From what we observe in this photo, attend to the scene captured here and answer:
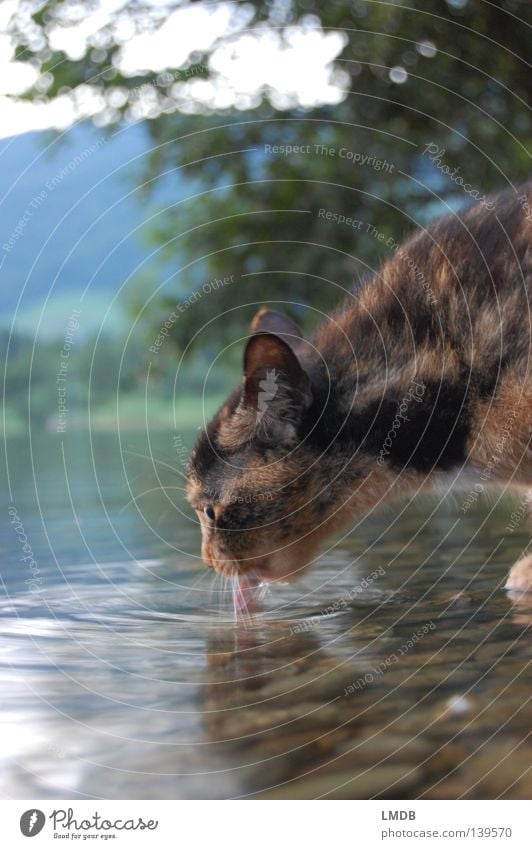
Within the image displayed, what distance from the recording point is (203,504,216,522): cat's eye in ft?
15.7

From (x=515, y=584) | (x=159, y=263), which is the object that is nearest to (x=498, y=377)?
(x=515, y=584)

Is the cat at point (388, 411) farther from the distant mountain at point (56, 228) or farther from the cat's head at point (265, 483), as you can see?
the distant mountain at point (56, 228)

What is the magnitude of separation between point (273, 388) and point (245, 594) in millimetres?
1110

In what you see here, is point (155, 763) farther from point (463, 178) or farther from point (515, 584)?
point (463, 178)

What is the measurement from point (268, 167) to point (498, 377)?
6.51 meters

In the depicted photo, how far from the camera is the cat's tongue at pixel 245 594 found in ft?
15.6

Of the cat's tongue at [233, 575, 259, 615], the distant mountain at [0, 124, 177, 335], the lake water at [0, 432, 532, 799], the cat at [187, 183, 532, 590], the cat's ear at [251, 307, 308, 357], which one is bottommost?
the lake water at [0, 432, 532, 799]

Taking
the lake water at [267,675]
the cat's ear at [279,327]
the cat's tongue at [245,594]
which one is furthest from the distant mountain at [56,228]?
the cat's tongue at [245,594]

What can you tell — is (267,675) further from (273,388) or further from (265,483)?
(273,388)

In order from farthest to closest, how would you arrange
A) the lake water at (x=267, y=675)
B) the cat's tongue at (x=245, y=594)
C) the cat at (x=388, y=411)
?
the cat's tongue at (x=245, y=594), the cat at (x=388, y=411), the lake water at (x=267, y=675)

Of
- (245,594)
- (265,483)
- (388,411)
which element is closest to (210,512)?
(265,483)

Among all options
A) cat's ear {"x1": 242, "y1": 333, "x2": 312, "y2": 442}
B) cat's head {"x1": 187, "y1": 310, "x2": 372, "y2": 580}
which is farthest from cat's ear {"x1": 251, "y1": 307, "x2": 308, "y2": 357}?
cat's ear {"x1": 242, "y1": 333, "x2": 312, "y2": 442}

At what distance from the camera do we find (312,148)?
9.86 metres

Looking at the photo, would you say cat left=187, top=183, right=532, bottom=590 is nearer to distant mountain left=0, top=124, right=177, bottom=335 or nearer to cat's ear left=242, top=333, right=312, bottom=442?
cat's ear left=242, top=333, right=312, bottom=442
